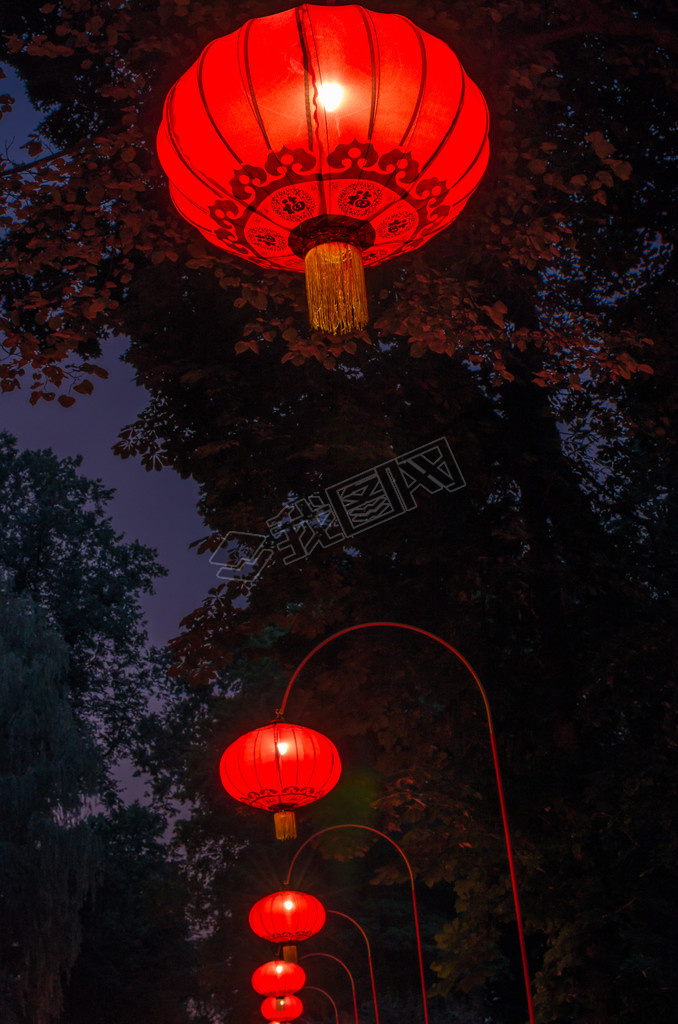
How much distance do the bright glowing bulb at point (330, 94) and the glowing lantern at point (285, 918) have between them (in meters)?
10.9

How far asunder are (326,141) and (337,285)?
44cm

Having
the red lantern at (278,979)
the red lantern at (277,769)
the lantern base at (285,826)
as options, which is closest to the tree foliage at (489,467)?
the red lantern at (277,769)

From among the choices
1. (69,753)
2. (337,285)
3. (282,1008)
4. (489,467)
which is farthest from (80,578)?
(337,285)

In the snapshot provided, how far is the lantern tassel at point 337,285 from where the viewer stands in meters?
2.75

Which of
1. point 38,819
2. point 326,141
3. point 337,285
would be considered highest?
point 38,819

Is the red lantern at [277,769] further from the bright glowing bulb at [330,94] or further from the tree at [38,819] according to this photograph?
the tree at [38,819]

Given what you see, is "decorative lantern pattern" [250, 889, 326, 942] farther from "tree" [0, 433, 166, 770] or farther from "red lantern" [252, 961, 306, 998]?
"tree" [0, 433, 166, 770]

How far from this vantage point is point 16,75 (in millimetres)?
10250

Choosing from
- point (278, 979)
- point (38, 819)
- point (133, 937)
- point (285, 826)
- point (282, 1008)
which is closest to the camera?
point (285, 826)

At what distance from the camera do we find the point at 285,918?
11.2m

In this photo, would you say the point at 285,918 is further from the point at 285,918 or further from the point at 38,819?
the point at 38,819

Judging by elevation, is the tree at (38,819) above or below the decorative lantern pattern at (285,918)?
above

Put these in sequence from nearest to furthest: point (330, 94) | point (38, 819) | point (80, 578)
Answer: point (330, 94) < point (38, 819) < point (80, 578)

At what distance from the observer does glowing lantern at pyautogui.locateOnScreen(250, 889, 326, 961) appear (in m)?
11.2
